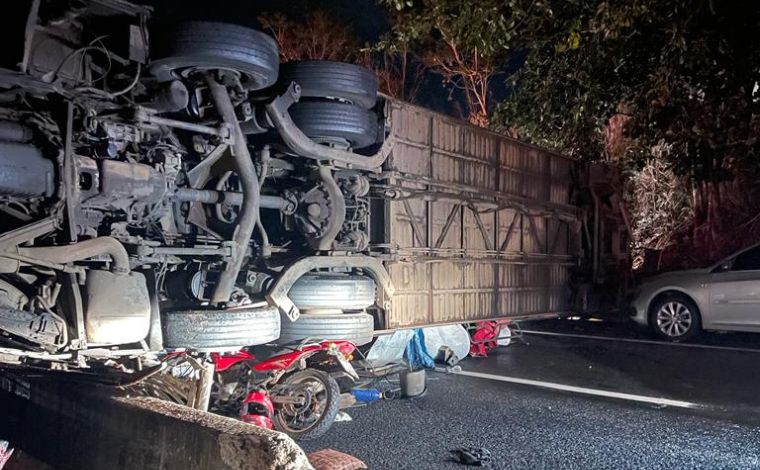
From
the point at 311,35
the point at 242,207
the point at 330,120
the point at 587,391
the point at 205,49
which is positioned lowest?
the point at 587,391

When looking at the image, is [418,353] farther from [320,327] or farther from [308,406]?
[308,406]

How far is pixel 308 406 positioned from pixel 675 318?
6877mm

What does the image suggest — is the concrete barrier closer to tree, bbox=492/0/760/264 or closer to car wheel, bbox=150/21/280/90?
car wheel, bbox=150/21/280/90

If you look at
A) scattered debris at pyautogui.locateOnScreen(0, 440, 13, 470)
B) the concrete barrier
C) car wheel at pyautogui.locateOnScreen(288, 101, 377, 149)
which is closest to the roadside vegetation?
car wheel at pyautogui.locateOnScreen(288, 101, 377, 149)

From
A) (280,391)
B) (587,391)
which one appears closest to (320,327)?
(280,391)

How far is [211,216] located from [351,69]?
1.78 meters

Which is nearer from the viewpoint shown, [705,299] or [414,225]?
[414,225]

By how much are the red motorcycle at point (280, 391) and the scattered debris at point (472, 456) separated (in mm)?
1033

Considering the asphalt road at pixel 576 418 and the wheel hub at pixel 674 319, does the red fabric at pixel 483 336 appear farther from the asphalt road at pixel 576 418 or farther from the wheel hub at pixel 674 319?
the wheel hub at pixel 674 319

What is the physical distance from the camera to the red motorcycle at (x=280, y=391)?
183 inches

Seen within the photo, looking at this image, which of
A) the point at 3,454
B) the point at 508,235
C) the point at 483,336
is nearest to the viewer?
the point at 3,454

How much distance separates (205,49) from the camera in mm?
4195

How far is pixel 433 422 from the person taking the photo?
532 centimetres

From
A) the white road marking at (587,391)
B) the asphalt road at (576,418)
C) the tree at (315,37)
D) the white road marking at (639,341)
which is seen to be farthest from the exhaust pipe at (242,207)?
the tree at (315,37)
